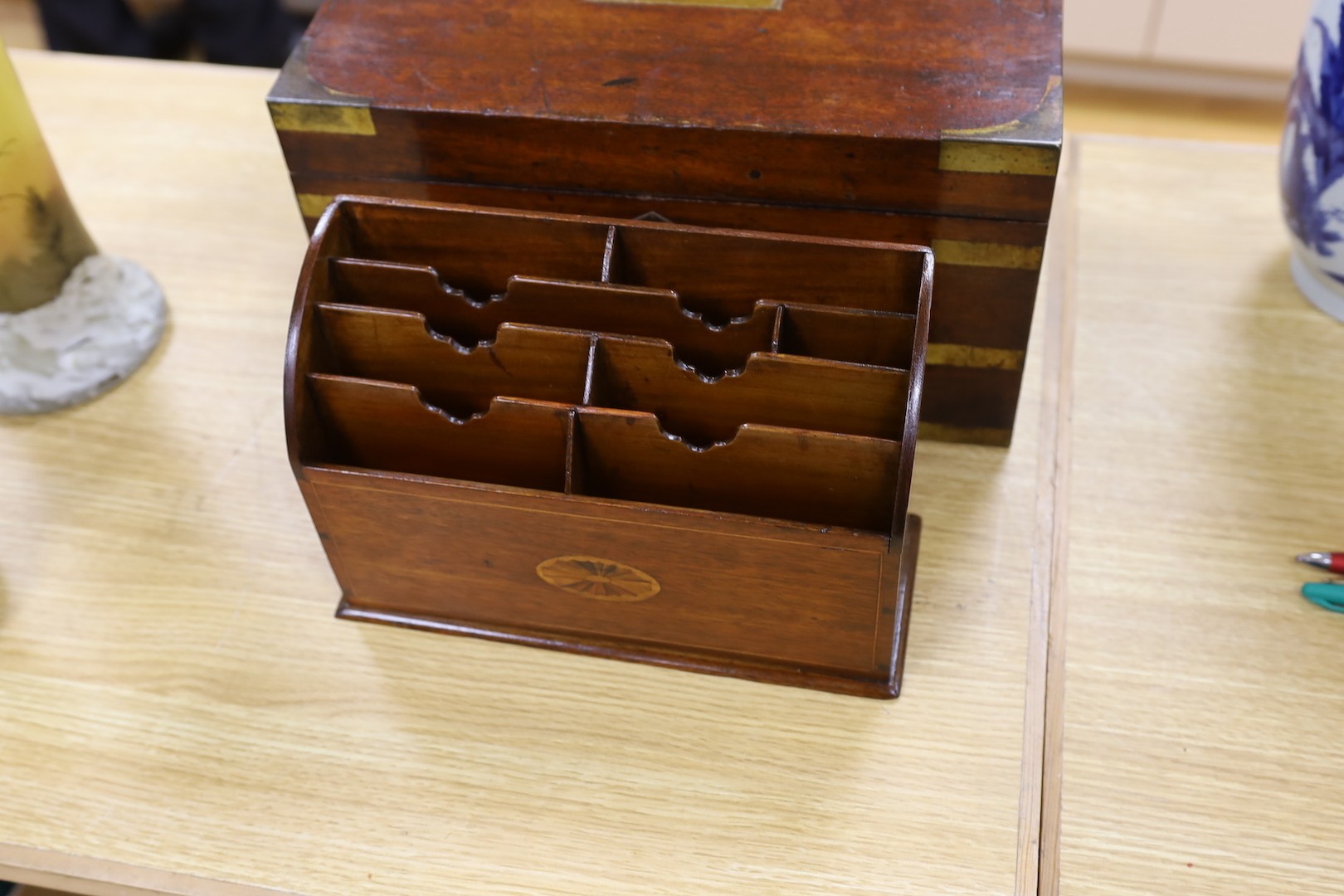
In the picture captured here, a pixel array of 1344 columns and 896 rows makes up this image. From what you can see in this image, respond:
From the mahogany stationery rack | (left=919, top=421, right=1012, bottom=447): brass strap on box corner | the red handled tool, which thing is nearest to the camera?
the mahogany stationery rack

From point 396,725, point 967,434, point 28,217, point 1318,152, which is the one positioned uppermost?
point 1318,152

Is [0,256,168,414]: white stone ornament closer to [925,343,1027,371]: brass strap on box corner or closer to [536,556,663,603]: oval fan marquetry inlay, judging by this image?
[536,556,663,603]: oval fan marquetry inlay

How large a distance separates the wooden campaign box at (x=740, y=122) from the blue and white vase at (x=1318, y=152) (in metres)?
0.18

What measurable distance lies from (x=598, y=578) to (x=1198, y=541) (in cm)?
41

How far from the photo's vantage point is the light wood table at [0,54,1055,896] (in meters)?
0.70

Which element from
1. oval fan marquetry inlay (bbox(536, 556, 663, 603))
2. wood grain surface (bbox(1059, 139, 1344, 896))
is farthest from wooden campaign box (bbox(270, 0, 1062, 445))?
oval fan marquetry inlay (bbox(536, 556, 663, 603))

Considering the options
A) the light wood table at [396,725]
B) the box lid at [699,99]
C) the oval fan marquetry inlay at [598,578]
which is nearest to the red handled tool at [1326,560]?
the light wood table at [396,725]

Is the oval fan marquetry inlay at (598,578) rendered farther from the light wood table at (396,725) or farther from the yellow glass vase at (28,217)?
the yellow glass vase at (28,217)

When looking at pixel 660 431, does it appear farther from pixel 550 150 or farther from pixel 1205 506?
pixel 1205 506

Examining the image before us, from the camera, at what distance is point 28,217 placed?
2.95 feet

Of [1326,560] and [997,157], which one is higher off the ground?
[997,157]

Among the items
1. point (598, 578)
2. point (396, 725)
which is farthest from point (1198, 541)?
point (396, 725)

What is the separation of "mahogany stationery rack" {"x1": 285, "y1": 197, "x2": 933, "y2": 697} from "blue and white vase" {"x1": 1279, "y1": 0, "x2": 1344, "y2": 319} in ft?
1.06

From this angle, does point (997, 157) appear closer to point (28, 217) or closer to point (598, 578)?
point (598, 578)
